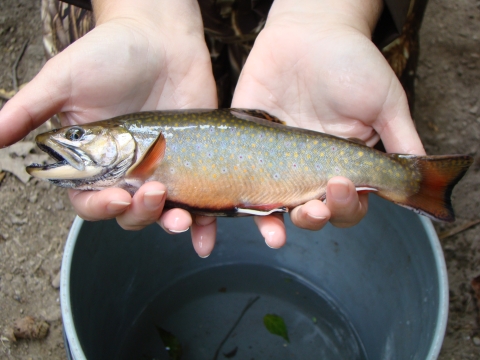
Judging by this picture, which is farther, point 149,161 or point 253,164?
point 253,164

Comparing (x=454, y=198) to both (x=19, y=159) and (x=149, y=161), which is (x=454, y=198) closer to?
(x=149, y=161)

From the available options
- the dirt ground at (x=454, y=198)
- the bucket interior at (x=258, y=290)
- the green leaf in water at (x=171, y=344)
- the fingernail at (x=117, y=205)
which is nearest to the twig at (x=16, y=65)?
the dirt ground at (x=454, y=198)

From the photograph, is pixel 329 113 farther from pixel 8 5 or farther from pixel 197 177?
pixel 8 5

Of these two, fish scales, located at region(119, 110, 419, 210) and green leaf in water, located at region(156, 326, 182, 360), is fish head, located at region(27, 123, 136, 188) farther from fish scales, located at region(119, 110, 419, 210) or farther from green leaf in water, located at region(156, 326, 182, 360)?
green leaf in water, located at region(156, 326, 182, 360)

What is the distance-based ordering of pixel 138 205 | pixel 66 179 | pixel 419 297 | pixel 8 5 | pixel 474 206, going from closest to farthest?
pixel 138 205, pixel 66 179, pixel 419 297, pixel 474 206, pixel 8 5

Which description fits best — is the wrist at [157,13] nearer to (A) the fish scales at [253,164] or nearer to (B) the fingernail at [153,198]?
(A) the fish scales at [253,164]

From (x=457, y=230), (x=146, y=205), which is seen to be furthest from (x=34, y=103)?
(x=457, y=230)

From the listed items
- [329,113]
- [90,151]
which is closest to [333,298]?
[329,113]
